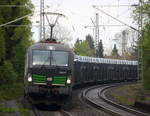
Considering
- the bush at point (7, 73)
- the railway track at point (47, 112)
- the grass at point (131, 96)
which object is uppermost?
the bush at point (7, 73)

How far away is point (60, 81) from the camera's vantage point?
20.5 m

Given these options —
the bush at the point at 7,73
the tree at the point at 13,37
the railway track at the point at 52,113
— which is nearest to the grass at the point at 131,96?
the railway track at the point at 52,113

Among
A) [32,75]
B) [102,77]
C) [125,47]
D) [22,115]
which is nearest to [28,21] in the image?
[102,77]

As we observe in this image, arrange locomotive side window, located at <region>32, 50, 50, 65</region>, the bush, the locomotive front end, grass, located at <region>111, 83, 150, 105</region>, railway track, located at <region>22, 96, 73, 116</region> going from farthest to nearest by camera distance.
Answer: the bush
grass, located at <region>111, 83, 150, 105</region>
locomotive side window, located at <region>32, 50, 50, 65</region>
the locomotive front end
railway track, located at <region>22, 96, 73, 116</region>

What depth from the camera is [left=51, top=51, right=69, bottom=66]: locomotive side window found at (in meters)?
21.2

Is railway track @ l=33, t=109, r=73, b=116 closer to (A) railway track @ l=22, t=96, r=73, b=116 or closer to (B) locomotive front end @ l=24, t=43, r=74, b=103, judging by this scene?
(A) railway track @ l=22, t=96, r=73, b=116

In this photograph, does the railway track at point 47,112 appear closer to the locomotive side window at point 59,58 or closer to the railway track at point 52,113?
the railway track at point 52,113

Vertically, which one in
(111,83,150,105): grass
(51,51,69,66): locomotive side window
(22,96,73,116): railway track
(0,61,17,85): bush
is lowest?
(111,83,150,105): grass

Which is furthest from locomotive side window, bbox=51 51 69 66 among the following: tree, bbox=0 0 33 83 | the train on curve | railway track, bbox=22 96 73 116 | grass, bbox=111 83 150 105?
tree, bbox=0 0 33 83

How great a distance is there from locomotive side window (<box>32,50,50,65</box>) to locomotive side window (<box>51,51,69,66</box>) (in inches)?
10.5

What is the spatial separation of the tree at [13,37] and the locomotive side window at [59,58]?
473 inches

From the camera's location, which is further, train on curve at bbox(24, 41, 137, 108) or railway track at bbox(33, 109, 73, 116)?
train on curve at bbox(24, 41, 137, 108)

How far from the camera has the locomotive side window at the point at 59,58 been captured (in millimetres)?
21161

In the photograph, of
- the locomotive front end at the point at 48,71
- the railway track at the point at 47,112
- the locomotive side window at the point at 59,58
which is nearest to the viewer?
the railway track at the point at 47,112
